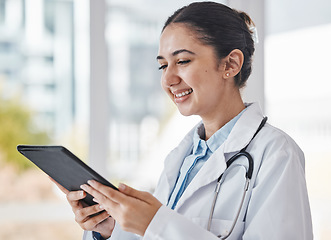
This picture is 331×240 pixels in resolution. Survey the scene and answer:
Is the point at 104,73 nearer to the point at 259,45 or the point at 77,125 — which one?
the point at 77,125

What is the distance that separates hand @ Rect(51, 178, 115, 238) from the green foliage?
1029 millimetres

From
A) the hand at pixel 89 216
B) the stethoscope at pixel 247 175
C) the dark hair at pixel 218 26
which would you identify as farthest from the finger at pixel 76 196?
the dark hair at pixel 218 26

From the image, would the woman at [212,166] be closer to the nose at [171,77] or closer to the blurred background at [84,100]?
the nose at [171,77]

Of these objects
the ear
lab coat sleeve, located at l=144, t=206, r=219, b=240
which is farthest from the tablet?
the ear

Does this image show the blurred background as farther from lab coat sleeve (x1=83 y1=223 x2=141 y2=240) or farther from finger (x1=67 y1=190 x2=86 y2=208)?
finger (x1=67 y1=190 x2=86 y2=208)

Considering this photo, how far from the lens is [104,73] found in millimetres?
2398

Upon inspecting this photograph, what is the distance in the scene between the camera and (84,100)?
248cm

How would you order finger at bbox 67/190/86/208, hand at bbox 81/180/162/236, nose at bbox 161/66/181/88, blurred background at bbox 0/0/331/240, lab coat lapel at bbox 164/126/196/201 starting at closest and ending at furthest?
hand at bbox 81/180/162/236, finger at bbox 67/190/86/208, nose at bbox 161/66/181/88, lab coat lapel at bbox 164/126/196/201, blurred background at bbox 0/0/331/240

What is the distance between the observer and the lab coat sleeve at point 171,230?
1.14 m

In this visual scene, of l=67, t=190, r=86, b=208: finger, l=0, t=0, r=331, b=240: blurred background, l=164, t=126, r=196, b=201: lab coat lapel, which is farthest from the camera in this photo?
l=0, t=0, r=331, b=240: blurred background

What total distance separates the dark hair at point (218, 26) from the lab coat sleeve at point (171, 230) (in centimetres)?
53

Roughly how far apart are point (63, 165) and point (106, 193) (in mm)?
154

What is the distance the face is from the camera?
1380 mm

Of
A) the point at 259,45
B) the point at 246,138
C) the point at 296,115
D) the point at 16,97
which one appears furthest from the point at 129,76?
the point at 246,138
